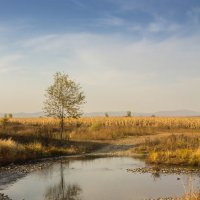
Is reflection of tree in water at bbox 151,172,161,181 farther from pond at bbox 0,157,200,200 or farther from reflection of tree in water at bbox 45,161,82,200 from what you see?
reflection of tree in water at bbox 45,161,82,200

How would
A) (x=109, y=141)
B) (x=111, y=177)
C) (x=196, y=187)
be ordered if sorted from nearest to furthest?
(x=196, y=187)
(x=111, y=177)
(x=109, y=141)

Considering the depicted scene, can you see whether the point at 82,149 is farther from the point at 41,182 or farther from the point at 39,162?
the point at 41,182

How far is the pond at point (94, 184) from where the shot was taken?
913 inches

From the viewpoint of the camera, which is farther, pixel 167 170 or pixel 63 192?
pixel 167 170

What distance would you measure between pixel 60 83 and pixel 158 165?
809 inches

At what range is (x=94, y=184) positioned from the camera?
26.6 m

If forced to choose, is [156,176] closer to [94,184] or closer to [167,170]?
[167,170]

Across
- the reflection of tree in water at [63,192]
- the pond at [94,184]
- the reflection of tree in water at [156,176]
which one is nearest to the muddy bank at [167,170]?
the reflection of tree in water at [156,176]

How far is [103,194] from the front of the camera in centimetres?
2345

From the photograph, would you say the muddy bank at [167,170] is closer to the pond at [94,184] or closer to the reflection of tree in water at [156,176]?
the reflection of tree in water at [156,176]

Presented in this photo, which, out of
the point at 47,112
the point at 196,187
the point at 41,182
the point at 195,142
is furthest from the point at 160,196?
the point at 47,112

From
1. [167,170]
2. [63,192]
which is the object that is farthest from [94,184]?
[167,170]

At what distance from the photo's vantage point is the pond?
76.1 feet

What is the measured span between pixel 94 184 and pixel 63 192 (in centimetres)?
266
